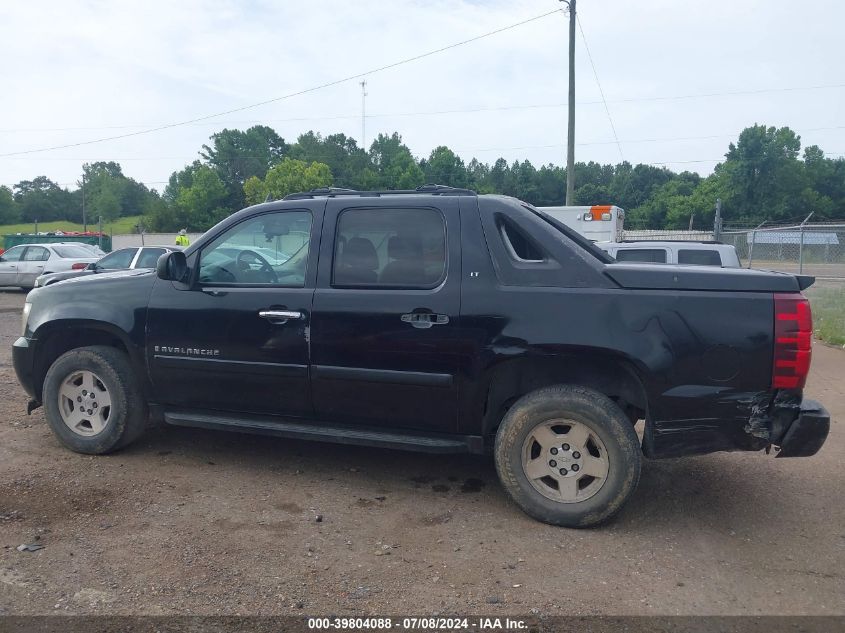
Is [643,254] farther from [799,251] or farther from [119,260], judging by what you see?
[119,260]

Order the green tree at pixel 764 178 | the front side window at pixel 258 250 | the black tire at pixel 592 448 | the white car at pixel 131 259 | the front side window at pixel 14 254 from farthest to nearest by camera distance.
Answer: the green tree at pixel 764 178
the front side window at pixel 14 254
the white car at pixel 131 259
the front side window at pixel 258 250
the black tire at pixel 592 448

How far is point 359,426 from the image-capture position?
4266 mm

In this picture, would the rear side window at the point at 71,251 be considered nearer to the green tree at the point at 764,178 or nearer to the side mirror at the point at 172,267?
the side mirror at the point at 172,267

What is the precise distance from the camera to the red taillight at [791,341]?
3.47m

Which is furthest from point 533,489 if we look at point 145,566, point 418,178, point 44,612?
point 418,178

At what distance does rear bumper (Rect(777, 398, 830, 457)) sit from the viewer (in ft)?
11.7

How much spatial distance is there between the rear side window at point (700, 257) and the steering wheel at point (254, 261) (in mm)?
6193

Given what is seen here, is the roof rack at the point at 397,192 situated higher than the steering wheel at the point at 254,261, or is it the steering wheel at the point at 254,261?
the roof rack at the point at 397,192

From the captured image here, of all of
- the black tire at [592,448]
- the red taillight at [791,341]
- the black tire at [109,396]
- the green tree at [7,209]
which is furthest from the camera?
the green tree at [7,209]

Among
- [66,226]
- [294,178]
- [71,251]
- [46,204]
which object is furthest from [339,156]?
[71,251]

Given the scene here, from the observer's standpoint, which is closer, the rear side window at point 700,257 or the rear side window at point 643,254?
the rear side window at point 700,257

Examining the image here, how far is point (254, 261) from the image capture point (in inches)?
181

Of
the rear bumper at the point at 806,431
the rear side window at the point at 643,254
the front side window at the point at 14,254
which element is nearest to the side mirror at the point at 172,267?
the rear bumper at the point at 806,431

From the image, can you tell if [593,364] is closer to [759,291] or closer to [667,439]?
[667,439]
